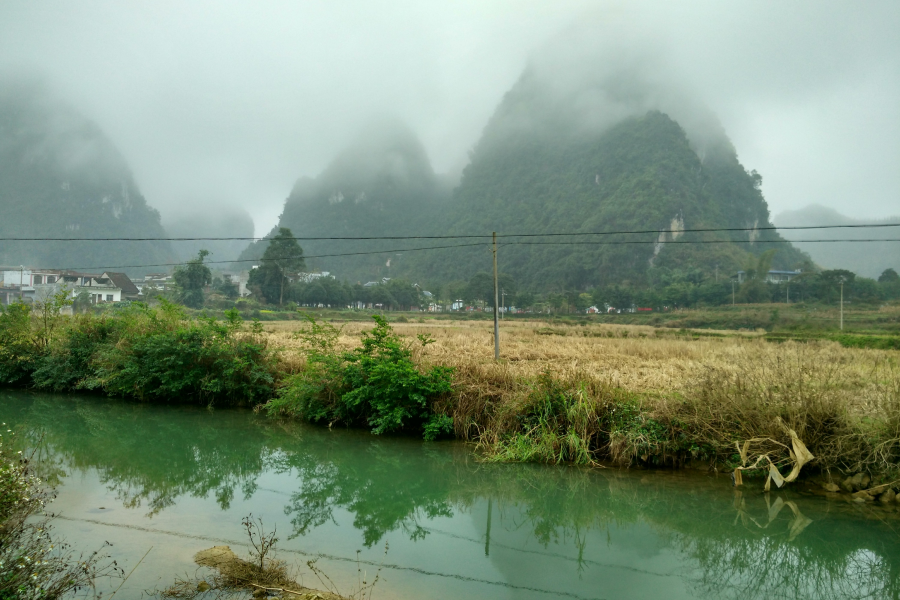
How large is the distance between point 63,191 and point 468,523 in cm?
14469

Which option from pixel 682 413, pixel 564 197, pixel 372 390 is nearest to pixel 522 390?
pixel 682 413

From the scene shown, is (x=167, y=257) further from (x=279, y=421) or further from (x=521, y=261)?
(x=279, y=421)

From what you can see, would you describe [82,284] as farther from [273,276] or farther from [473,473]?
[473,473]

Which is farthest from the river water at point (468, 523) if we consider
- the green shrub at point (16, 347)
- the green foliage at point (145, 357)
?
the green shrub at point (16, 347)

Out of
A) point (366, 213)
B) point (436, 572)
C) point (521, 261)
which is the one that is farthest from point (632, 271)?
point (366, 213)

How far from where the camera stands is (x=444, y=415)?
1068 centimetres

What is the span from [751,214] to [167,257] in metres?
114

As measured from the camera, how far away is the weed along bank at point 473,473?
18.0 ft

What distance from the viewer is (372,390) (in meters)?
11.2

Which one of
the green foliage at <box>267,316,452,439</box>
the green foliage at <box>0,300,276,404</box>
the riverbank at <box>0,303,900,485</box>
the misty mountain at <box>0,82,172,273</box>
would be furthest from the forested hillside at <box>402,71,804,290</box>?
the misty mountain at <box>0,82,172,273</box>

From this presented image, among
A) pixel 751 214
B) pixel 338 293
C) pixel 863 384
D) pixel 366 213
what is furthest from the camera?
pixel 366 213

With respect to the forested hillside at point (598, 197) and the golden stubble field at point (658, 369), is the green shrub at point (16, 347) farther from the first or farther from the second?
the forested hillside at point (598, 197)

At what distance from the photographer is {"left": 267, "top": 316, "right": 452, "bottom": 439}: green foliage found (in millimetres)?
10734

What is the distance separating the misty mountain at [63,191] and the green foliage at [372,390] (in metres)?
96.2
